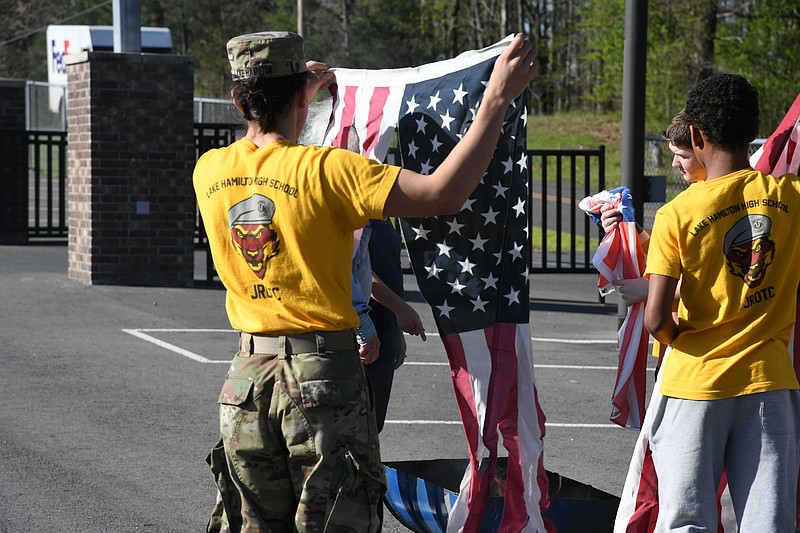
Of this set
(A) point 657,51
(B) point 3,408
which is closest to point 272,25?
(A) point 657,51

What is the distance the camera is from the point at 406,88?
4.57 meters

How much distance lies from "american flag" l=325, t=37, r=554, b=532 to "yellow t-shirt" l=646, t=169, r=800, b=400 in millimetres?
870

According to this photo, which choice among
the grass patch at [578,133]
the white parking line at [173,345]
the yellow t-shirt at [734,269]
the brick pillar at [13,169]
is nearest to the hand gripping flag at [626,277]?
the yellow t-shirt at [734,269]

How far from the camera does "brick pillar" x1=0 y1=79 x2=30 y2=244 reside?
17.6 meters

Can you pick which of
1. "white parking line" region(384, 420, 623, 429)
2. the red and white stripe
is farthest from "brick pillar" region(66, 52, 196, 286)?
the red and white stripe

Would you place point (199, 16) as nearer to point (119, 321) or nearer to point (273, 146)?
point (119, 321)

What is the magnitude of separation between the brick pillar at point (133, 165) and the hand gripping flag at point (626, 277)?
10.1 m

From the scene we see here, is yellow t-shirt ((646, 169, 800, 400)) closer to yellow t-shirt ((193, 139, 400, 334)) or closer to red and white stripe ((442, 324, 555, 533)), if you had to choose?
red and white stripe ((442, 324, 555, 533))

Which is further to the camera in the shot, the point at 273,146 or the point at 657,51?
the point at 657,51

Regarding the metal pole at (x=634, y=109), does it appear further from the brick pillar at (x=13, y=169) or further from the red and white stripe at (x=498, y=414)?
the brick pillar at (x=13, y=169)

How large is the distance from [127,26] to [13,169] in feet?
14.8

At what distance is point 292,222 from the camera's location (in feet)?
10.1

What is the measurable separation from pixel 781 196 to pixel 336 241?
1.47 metres

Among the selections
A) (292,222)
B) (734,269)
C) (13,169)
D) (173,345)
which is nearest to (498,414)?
(734,269)
